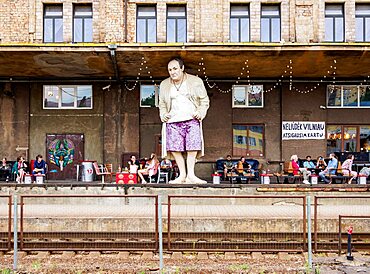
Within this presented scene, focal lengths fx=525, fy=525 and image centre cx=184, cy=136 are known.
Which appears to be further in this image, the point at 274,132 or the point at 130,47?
the point at 274,132

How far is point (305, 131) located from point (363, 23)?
220 inches

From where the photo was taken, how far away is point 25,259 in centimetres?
1086

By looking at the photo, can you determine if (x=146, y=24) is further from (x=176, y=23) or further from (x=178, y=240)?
(x=178, y=240)

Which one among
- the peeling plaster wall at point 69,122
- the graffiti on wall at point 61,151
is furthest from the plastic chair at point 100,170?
the graffiti on wall at point 61,151

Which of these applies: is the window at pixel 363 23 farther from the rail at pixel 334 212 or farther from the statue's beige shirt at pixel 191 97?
the rail at pixel 334 212

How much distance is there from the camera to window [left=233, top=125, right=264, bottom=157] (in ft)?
82.2

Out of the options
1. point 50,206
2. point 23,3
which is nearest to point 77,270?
point 50,206

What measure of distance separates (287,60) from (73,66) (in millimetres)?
9080

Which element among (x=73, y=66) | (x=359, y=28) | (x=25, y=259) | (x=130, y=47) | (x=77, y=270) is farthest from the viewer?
(x=359, y=28)

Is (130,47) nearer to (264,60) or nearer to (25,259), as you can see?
(264,60)

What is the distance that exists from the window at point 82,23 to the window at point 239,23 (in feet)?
21.5

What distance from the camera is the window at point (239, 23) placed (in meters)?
24.2

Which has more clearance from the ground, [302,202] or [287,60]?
[287,60]

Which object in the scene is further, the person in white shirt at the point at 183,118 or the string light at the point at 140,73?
the string light at the point at 140,73
